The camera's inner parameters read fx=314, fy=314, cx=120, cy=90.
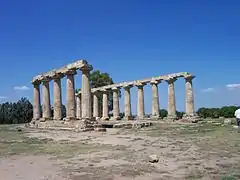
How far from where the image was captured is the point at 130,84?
5188cm

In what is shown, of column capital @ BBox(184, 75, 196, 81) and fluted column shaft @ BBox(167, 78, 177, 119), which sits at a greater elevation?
column capital @ BBox(184, 75, 196, 81)

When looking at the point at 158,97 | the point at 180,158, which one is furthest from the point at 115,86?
the point at 180,158

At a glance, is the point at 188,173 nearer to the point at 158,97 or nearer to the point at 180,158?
the point at 180,158

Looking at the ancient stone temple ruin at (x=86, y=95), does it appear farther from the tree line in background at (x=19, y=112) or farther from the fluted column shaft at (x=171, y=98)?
the tree line in background at (x=19, y=112)

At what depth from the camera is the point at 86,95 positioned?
32906 millimetres

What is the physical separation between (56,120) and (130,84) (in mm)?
17022

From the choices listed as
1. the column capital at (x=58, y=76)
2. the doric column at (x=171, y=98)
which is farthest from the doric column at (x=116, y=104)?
the column capital at (x=58, y=76)

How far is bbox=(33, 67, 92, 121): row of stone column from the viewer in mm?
32875

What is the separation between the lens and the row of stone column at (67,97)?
32875 millimetres

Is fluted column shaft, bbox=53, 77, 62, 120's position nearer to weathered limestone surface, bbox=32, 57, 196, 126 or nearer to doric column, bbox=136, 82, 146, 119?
weathered limestone surface, bbox=32, 57, 196, 126

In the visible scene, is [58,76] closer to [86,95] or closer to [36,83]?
[86,95]

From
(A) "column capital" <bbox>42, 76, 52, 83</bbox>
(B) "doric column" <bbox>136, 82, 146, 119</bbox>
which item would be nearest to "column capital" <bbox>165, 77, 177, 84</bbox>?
(B) "doric column" <bbox>136, 82, 146, 119</bbox>

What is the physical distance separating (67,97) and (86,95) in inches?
138

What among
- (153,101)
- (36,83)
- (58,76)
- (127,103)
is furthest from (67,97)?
(127,103)
